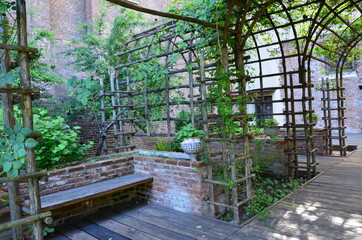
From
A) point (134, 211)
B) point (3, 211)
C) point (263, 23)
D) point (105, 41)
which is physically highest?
point (105, 41)

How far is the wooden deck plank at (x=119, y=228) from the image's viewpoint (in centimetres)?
283

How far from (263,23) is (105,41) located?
5.04 meters

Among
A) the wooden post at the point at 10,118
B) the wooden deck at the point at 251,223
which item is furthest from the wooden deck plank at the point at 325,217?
the wooden post at the point at 10,118

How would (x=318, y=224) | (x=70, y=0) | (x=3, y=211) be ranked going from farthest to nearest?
(x=70, y=0)
(x=318, y=224)
(x=3, y=211)

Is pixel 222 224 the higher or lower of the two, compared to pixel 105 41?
lower

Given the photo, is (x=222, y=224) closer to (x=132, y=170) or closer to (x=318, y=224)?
(x=318, y=224)

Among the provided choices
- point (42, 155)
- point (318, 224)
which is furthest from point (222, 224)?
point (42, 155)

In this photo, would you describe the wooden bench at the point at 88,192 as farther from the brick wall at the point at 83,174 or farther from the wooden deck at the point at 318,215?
the wooden deck at the point at 318,215

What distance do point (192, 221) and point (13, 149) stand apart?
219 centimetres

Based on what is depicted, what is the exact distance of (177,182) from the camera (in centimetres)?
349

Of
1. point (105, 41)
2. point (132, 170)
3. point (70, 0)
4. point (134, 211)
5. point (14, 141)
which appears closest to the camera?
point (14, 141)

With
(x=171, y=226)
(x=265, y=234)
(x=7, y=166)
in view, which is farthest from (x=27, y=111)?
(x=265, y=234)

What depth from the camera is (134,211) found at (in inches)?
142

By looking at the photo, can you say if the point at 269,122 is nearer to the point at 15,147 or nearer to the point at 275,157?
the point at 275,157
